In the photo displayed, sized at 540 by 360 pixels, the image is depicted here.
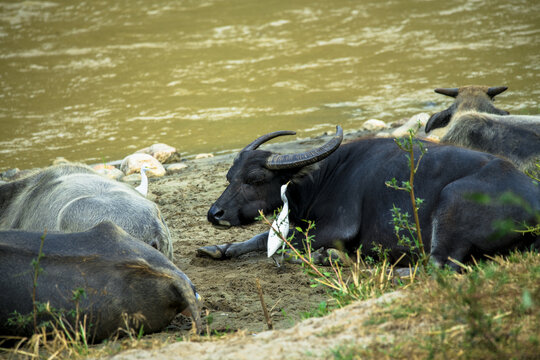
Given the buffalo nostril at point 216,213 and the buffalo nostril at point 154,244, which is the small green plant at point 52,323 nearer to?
the buffalo nostril at point 154,244

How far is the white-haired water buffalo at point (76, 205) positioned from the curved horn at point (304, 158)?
1.13 meters

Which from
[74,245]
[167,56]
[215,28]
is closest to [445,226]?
[74,245]

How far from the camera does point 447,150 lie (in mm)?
5559

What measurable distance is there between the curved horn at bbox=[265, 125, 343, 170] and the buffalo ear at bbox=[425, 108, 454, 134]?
2712mm

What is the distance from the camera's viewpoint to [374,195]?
5758 mm

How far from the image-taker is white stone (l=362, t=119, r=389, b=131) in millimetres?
11212

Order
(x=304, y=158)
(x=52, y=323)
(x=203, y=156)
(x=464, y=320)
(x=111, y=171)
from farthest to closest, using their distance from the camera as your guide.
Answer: (x=203, y=156) < (x=111, y=171) < (x=304, y=158) < (x=52, y=323) < (x=464, y=320)

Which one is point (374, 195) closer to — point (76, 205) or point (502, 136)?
point (502, 136)

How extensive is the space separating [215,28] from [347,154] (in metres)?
14.9

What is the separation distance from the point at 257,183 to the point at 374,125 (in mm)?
5457

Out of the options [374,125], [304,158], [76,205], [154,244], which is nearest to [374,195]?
[304,158]

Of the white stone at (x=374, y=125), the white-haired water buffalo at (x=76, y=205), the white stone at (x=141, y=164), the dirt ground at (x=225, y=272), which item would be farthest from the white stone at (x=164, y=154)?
the white-haired water buffalo at (x=76, y=205)

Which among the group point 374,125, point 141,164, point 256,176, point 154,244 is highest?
point 256,176

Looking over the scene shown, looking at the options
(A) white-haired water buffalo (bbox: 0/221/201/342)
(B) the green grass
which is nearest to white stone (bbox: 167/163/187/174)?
(A) white-haired water buffalo (bbox: 0/221/201/342)
